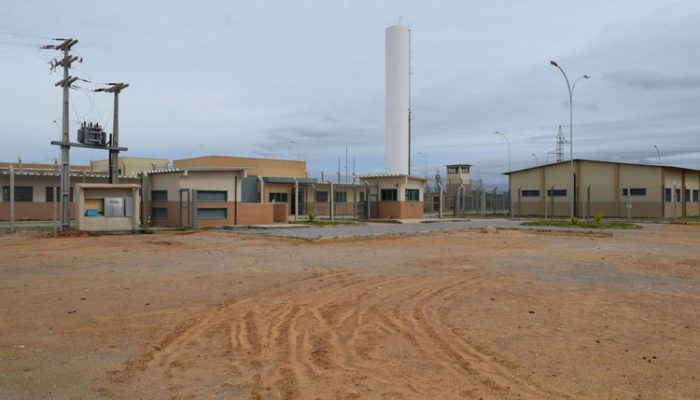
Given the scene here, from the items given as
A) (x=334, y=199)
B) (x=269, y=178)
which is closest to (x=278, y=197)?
(x=269, y=178)

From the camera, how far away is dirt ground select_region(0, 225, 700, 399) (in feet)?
17.9

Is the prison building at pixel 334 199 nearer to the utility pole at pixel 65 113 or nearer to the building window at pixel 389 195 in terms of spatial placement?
the building window at pixel 389 195

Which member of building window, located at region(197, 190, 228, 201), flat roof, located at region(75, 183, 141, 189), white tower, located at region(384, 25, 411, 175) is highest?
white tower, located at region(384, 25, 411, 175)

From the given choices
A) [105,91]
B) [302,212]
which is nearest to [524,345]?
[105,91]

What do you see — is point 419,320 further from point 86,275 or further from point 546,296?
point 86,275

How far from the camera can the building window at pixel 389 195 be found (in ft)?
143

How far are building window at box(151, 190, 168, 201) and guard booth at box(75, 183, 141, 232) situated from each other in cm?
385

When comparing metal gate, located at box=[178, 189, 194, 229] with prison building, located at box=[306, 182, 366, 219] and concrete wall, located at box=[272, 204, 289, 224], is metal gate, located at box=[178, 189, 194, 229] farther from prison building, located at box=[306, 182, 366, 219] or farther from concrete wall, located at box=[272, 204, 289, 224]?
prison building, located at box=[306, 182, 366, 219]

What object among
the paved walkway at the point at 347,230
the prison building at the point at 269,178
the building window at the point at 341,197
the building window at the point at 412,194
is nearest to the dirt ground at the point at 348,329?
the paved walkway at the point at 347,230

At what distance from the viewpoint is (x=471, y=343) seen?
6934mm

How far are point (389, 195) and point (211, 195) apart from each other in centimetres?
1637

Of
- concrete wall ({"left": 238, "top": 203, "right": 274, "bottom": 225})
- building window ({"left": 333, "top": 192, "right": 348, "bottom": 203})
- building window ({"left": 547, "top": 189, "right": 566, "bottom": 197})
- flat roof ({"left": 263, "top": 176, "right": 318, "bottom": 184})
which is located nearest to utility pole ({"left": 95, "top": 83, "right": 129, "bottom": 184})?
concrete wall ({"left": 238, "top": 203, "right": 274, "bottom": 225})

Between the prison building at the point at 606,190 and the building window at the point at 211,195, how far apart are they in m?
27.3

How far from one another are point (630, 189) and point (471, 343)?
148 feet
